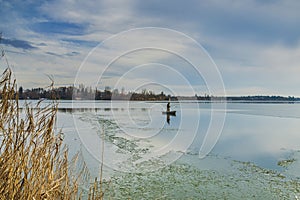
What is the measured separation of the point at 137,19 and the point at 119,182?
846cm

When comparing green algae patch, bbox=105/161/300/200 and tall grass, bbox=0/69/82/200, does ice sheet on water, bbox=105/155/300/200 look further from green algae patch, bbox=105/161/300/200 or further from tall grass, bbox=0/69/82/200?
tall grass, bbox=0/69/82/200

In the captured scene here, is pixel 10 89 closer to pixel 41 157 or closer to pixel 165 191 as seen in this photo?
pixel 41 157

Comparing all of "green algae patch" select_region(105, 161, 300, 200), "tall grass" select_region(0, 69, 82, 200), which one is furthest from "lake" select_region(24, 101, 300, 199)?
"tall grass" select_region(0, 69, 82, 200)

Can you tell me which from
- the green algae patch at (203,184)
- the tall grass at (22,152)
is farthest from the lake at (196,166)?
the tall grass at (22,152)

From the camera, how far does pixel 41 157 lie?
168 centimetres

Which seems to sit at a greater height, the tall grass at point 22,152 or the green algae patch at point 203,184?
the tall grass at point 22,152

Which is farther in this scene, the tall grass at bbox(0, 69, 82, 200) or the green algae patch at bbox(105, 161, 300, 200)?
the green algae patch at bbox(105, 161, 300, 200)

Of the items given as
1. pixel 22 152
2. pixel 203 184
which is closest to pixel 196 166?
pixel 203 184

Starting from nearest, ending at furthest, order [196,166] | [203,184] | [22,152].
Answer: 1. [22,152]
2. [203,184]
3. [196,166]

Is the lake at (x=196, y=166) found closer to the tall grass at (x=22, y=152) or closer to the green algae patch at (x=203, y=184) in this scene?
the green algae patch at (x=203, y=184)

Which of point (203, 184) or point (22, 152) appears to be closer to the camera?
point (22, 152)

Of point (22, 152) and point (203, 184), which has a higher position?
point (22, 152)

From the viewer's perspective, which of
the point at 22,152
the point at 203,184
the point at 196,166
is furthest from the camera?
the point at 196,166

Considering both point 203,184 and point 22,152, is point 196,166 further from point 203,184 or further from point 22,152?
point 22,152
